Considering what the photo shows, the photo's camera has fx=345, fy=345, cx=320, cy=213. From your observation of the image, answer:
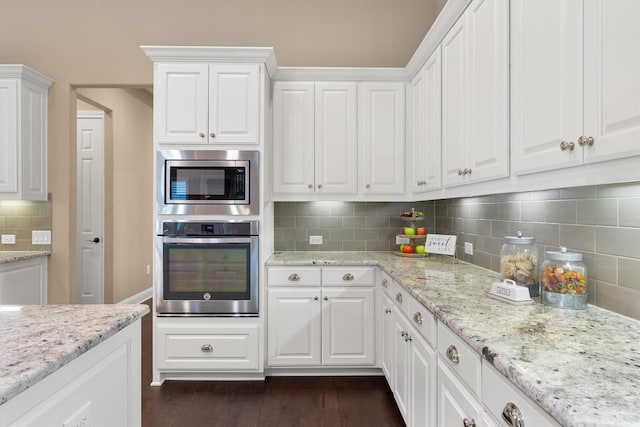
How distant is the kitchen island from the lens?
747 mm

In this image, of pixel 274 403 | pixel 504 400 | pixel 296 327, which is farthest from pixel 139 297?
pixel 504 400

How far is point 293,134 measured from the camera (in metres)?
2.92

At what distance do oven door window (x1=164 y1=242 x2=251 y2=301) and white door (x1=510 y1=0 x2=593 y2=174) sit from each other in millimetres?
1897

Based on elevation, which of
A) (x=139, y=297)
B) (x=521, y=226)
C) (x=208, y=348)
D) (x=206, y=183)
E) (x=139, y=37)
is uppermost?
(x=139, y=37)

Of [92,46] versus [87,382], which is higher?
[92,46]

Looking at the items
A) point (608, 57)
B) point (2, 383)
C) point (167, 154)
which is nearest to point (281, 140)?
point (167, 154)

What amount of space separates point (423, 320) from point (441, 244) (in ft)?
3.76

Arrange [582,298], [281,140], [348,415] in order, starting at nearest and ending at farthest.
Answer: [582,298], [348,415], [281,140]

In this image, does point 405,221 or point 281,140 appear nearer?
point 281,140

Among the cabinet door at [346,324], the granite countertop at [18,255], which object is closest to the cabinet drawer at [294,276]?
the cabinet door at [346,324]

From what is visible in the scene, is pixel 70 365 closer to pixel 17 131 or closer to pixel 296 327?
pixel 296 327

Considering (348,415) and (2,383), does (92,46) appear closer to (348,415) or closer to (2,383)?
(2,383)

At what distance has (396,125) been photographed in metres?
2.95

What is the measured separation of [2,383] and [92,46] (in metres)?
3.48
